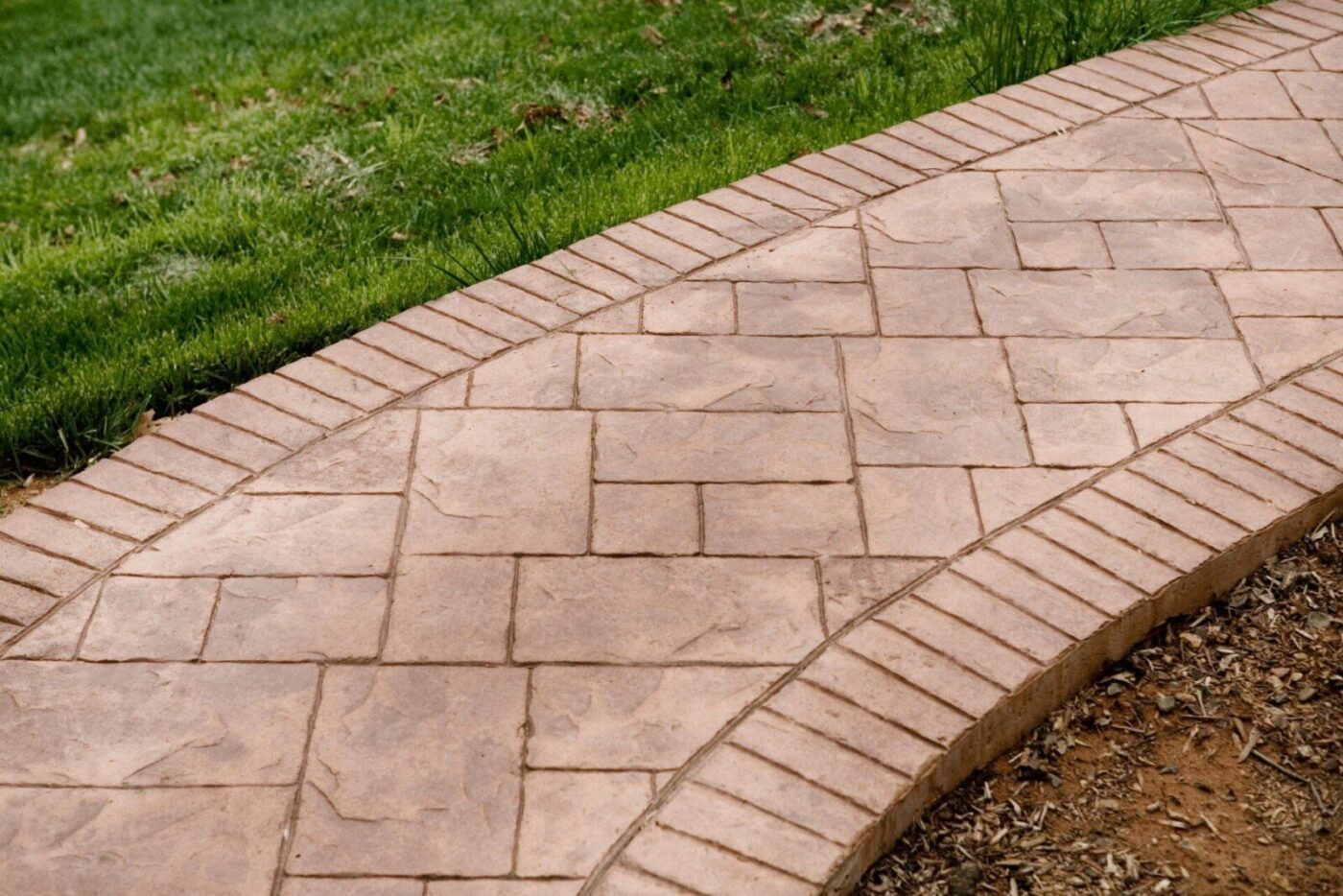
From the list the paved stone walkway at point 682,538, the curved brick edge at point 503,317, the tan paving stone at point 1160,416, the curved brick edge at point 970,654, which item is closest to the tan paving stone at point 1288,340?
the paved stone walkway at point 682,538

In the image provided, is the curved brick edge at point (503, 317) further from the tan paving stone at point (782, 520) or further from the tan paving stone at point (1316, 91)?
the tan paving stone at point (782, 520)

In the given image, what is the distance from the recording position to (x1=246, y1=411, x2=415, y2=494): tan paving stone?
344 cm

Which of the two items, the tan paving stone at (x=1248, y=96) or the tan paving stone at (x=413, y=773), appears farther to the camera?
the tan paving stone at (x=1248, y=96)

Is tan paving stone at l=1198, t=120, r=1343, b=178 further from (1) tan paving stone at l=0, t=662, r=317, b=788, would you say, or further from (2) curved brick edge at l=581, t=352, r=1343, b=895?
(1) tan paving stone at l=0, t=662, r=317, b=788

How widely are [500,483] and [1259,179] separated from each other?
2864mm

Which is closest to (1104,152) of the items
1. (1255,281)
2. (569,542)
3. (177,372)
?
(1255,281)

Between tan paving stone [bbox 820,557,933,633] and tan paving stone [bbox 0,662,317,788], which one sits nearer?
tan paving stone [bbox 0,662,317,788]

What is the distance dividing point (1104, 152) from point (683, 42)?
2.17 metres

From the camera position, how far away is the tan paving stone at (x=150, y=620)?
299cm

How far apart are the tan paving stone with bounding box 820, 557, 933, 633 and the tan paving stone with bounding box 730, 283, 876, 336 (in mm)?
980

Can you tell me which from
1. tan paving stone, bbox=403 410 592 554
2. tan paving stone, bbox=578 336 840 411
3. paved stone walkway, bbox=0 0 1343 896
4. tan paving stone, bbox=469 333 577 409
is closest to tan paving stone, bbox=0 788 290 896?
paved stone walkway, bbox=0 0 1343 896

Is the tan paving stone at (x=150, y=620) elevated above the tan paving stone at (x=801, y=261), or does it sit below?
below

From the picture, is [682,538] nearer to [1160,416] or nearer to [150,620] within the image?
[150,620]

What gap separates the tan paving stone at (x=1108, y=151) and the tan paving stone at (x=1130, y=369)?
3.52 feet
